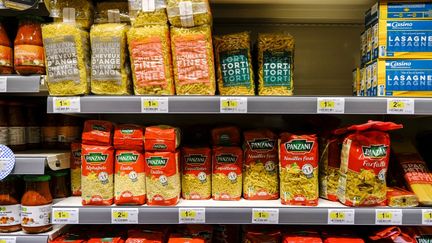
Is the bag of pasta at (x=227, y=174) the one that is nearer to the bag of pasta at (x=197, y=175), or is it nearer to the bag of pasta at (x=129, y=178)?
the bag of pasta at (x=197, y=175)

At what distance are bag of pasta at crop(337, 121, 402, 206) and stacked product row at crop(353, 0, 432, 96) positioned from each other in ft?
0.60

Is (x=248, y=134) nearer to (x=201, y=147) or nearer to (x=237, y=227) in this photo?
(x=201, y=147)

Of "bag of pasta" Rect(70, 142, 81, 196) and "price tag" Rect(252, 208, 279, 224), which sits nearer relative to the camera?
"price tag" Rect(252, 208, 279, 224)

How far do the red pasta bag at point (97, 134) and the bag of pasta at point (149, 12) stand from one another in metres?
0.45

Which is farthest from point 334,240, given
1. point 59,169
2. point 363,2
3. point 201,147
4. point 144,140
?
point 59,169

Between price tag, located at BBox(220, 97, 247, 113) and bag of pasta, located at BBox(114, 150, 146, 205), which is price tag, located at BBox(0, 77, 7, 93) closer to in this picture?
bag of pasta, located at BBox(114, 150, 146, 205)

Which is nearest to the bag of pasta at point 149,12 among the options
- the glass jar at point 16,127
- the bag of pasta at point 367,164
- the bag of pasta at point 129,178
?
the bag of pasta at point 129,178

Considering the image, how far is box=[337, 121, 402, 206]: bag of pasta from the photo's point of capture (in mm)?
1431

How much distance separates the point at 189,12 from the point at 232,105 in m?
0.42

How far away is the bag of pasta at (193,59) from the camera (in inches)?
57.5

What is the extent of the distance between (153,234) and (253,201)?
0.46 metres

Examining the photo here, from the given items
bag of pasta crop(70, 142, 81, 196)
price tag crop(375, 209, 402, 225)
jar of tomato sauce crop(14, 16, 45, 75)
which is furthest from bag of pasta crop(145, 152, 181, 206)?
price tag crop(375, 209, 402, 225)

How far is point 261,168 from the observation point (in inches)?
61.9

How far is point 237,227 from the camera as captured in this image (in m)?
1.87
